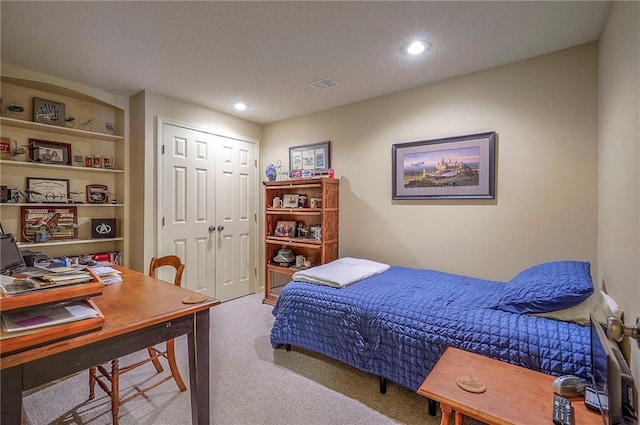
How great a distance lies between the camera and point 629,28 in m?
1.36

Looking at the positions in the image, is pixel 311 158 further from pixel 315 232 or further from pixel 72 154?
pixel 72 154

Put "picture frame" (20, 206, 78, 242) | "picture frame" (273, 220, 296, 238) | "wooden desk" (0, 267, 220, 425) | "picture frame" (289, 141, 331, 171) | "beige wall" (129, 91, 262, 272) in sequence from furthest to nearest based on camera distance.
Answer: "picture frame" (273, 220, 296, 238) < "picture frame" (289, 141, 331, 171) < "beige wall" (129, 91, 262, 272) < "picture frame" (20, 206, 78, 242) < "wooden desk" (0, 267, 220, 425)

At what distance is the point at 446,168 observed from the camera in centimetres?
285

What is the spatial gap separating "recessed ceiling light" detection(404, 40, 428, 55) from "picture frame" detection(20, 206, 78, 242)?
3.52 meters

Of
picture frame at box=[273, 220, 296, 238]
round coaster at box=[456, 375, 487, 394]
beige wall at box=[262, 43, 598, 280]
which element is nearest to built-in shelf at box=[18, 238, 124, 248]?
picture frame at box=[273, 220, 296, 238]

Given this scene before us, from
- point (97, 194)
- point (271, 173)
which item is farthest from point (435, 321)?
point (97, 194)

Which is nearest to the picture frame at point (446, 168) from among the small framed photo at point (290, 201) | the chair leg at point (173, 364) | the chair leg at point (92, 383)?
the small framed photo at point (290, 201)

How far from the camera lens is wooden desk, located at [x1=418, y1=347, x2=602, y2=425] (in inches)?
41.3

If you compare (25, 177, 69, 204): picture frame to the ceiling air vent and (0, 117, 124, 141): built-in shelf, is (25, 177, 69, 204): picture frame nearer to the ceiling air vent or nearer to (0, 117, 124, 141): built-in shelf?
(0, 117, 124, 141): built-in shelf

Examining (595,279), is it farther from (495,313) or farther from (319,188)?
(319,188)

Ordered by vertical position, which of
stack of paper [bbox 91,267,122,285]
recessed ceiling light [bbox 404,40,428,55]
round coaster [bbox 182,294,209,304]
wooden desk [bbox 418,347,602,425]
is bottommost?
wooden desk [bbox 418,347,602,425]

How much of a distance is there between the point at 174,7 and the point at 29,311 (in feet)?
5.75

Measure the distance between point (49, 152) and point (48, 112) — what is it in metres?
0.38

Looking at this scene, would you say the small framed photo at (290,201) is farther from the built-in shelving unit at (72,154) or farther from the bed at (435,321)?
the built-in shelving unit at (72,154)
